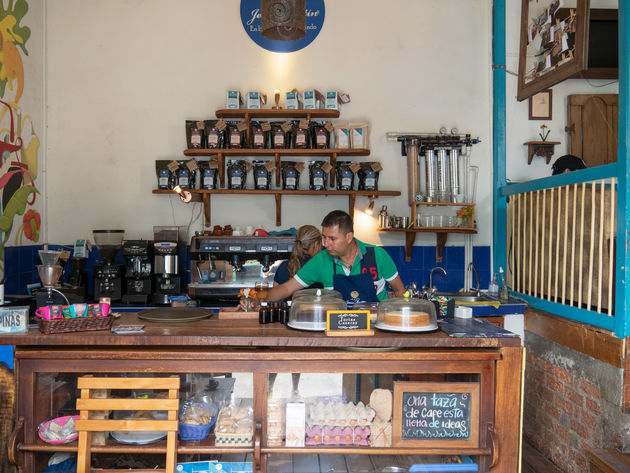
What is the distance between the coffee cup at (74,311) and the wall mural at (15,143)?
2273 mm

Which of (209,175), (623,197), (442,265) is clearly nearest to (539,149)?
(442,265)

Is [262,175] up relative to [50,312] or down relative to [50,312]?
up

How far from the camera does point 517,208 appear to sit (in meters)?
4.73

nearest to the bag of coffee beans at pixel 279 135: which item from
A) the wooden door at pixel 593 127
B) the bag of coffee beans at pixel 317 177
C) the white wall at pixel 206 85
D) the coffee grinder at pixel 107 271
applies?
the bag of coffee beans at pixel 317 177

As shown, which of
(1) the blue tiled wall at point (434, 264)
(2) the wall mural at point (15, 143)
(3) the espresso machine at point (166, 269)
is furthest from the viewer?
(1) the blue tiled wall at point (434, 264)

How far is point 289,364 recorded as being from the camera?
2.44 meters

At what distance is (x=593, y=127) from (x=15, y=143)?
5.17m

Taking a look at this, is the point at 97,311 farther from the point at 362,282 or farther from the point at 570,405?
the point at 570,405

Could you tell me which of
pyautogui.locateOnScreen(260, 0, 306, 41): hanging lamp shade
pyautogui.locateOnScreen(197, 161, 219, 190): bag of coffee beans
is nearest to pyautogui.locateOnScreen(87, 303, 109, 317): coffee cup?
pyautogui.locateOnScreen(260, 0, 306, 41): hanging lamp shade

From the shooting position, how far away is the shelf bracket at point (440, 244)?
5.23m

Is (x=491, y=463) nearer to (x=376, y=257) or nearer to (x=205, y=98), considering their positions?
(x=376, y=257)

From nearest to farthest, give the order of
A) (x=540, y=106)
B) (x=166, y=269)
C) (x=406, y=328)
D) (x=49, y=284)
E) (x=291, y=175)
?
(x=406, y=328) < (x=49, y=284) < (x=166, y=269) < (x=291, y=175) < (x=540, y=106)

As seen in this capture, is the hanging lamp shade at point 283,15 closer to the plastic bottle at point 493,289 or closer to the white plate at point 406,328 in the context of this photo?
the white plate at point 406,328

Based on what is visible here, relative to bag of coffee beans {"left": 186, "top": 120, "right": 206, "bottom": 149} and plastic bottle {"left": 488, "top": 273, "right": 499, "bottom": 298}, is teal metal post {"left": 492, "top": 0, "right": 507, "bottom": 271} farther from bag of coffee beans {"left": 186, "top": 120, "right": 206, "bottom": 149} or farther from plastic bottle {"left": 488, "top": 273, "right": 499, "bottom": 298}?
bag of coffee beans {"left": 186, "top": 120, "right": 206, "bottom": 149}
